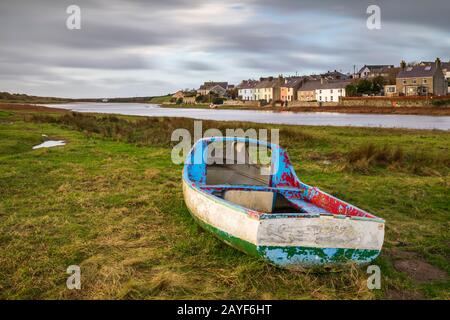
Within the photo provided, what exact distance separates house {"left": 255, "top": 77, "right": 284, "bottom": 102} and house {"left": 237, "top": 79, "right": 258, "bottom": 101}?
4.06 meters

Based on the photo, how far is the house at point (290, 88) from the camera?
11362cm

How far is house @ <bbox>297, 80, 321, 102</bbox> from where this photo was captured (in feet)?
349

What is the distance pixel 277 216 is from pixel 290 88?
111643 mm

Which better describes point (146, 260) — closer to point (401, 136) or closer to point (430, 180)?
point (430, 180)

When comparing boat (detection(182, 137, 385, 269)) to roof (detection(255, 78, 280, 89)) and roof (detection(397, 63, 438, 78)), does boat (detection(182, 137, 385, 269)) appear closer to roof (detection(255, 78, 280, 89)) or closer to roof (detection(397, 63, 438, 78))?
roof (detection(397, 63, 438, 78))

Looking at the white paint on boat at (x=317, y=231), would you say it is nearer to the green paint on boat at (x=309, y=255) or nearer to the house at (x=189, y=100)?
the green paint on boat at (x=309, y=255)

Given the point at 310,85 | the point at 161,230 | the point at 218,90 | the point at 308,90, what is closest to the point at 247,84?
the point at 218,90

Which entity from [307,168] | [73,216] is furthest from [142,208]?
[307,168]

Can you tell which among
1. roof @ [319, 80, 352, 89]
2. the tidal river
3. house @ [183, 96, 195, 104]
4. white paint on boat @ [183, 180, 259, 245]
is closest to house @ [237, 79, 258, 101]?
house @ [183, 96, 195, 104]

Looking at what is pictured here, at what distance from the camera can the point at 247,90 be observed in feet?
438

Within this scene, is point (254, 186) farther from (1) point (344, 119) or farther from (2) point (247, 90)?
(2) point (247, 90)

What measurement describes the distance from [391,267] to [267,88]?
11831 cm

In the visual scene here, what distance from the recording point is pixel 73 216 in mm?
9227
